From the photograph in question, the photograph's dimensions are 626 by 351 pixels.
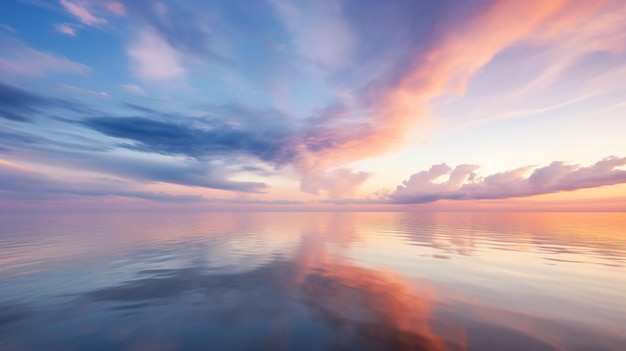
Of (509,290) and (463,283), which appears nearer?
(509,290)

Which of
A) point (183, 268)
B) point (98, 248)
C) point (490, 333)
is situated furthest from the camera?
point (98, 248)

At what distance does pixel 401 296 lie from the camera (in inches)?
548

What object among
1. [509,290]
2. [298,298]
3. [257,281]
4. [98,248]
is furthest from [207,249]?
[509,290]

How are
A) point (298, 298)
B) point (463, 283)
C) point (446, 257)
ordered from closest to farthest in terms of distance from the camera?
point (298, 298) < point (463, 283) < point (446, 257)

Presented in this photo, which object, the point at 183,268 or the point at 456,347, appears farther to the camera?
the point at 183,268

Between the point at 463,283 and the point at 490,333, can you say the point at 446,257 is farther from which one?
the point at 490,333

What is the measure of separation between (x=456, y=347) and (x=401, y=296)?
5232 mm

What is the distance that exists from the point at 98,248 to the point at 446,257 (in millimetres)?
37821

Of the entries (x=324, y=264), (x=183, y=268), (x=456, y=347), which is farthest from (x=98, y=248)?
(x=456, y=347)

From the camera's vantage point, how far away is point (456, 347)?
8.75 meters

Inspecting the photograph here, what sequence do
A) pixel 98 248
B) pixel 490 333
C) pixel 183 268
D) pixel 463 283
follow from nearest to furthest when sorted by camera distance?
pixel 490 333 → pixel 463 283 → pixel 183 268 → pixel 98 248

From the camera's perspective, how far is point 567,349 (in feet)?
28.6

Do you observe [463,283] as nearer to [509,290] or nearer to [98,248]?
[509,290]

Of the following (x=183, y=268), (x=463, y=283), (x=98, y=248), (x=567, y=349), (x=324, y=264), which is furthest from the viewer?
(x=98, y=248)
